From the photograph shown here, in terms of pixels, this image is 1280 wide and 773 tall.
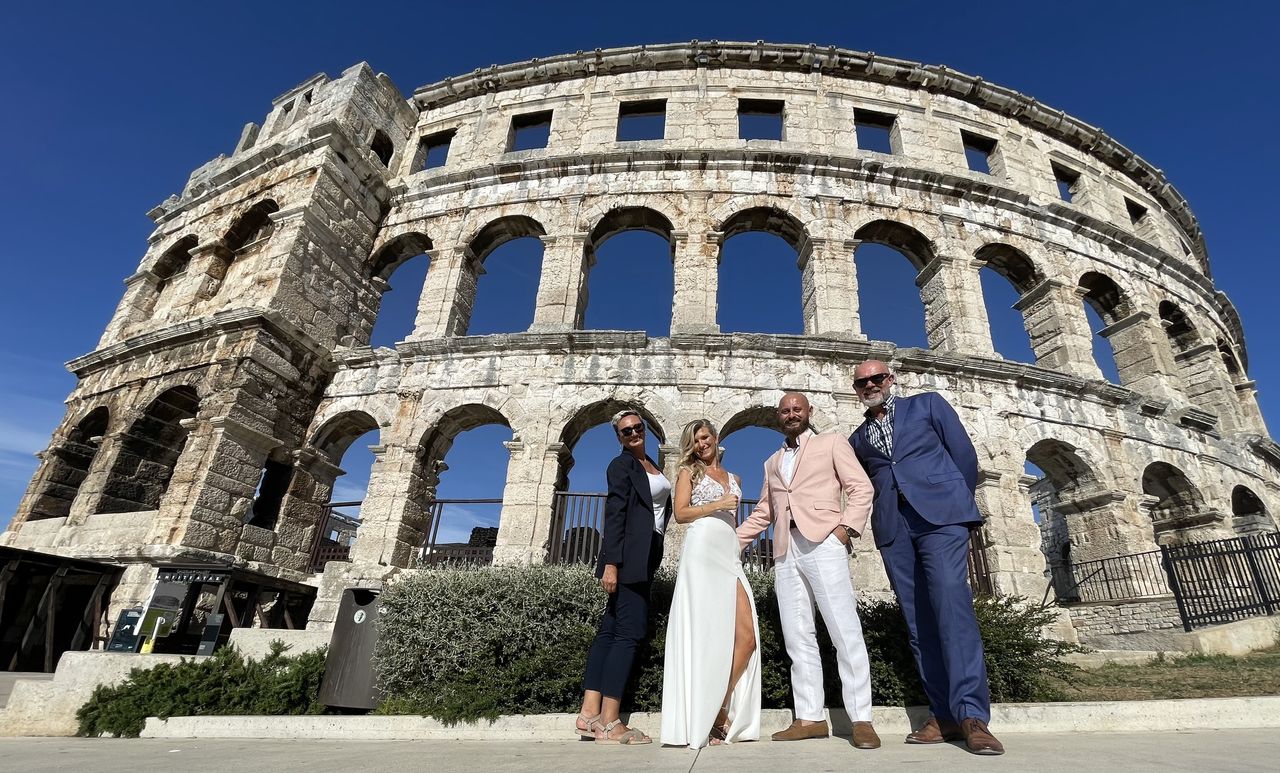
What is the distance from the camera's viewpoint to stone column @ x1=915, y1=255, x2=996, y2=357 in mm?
11492

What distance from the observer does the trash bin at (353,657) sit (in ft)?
16.1

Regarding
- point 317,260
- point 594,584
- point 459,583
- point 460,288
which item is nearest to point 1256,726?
point 594,584

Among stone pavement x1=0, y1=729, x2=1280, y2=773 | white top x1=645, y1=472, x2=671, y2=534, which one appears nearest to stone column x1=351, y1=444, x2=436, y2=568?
stone pavement x1=0, y1=729, x2=1280, y2=773

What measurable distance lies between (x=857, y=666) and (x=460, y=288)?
11.3 metres

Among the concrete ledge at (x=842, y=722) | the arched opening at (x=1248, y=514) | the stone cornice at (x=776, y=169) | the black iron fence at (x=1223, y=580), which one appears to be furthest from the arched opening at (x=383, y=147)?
the arched opening at (x=1248, y=514)

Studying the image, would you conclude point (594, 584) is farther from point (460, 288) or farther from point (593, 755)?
point (460, 288)

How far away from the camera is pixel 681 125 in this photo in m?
13.8

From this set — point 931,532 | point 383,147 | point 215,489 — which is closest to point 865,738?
point 931,532

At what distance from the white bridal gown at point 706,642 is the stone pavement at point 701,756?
18 centimetres

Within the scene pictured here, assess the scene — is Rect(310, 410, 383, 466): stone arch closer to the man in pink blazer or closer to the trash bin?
the trash bin

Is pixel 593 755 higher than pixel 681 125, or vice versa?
pixel 681 125

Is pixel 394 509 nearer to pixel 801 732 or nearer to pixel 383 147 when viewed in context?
pixel 801 732

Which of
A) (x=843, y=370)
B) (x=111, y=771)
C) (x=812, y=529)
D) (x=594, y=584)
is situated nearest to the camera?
(x=111, y=771)

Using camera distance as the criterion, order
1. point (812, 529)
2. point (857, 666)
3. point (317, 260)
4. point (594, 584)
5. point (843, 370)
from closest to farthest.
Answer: point (857, 666)
point (812, 529)
point (594, 584)
point (843, 370)
point (317, 260)
